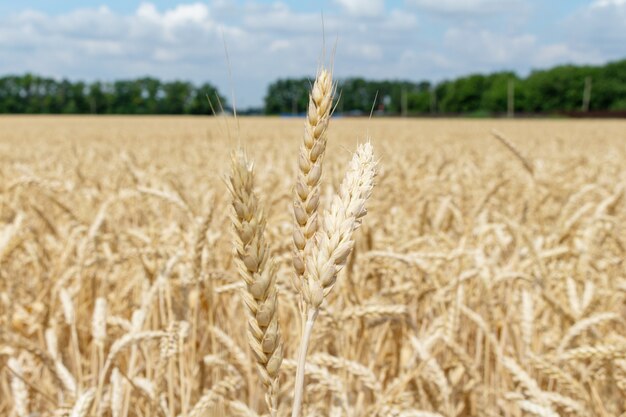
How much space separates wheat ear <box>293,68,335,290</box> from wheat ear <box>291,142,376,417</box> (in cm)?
1

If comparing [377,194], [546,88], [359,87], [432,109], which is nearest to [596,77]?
[546,88]

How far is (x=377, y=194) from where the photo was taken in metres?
3.55

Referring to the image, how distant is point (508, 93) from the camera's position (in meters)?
→ 81.1

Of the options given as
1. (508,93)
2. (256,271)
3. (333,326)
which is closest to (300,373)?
(256,271)

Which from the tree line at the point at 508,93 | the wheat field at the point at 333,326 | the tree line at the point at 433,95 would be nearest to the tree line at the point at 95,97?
the tree line at the point at 433,95

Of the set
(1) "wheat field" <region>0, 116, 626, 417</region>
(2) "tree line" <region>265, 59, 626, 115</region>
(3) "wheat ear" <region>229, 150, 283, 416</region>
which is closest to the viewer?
(3) "wheat ear" <region>229, 150, 283, 416</region>

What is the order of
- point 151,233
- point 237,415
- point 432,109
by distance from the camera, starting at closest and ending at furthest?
point 237,415 < point 151,233 < point 432,109

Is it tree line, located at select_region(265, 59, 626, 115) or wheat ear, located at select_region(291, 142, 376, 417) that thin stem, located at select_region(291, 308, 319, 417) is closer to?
wheat ear, located at select_region(291, 142, 376, 417)

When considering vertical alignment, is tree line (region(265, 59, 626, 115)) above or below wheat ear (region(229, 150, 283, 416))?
above

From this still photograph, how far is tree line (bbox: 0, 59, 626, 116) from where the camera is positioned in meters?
76.9

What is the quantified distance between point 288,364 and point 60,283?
39.8 inches

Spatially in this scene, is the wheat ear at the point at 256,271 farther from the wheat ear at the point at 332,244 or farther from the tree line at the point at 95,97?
the tree line at the point at 95,97

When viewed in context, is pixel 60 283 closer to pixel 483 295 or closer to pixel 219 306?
pixel 219 306

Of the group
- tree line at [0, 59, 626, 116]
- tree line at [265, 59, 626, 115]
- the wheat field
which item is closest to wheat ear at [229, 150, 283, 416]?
the wheat field
